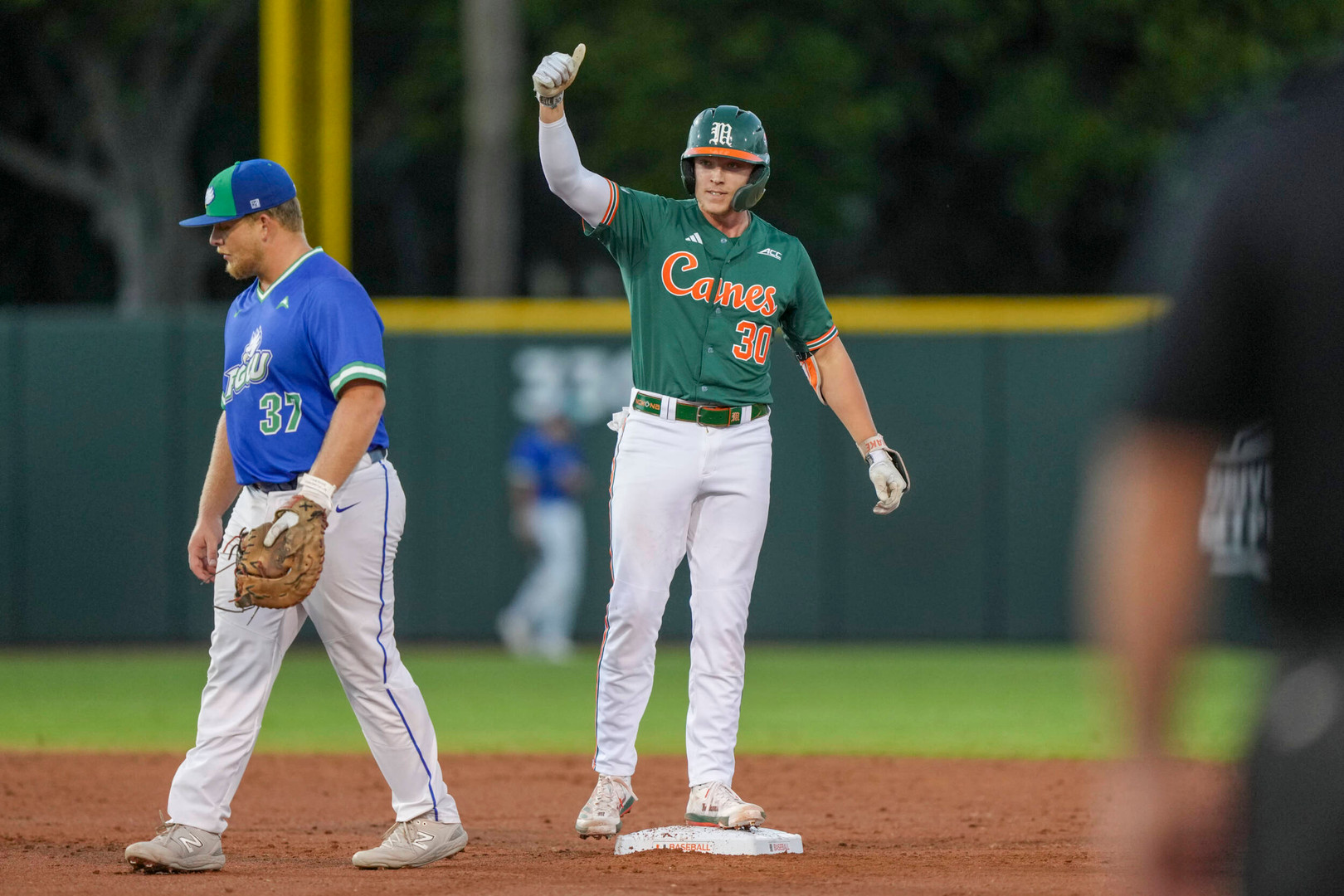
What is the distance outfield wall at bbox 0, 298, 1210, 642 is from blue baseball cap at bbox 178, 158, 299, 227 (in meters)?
8.39

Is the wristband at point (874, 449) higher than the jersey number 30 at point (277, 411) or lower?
lower

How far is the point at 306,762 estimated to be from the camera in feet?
25.8

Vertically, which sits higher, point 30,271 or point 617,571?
point 30,271

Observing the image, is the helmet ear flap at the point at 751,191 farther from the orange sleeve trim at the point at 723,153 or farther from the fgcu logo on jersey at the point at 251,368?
the fgcu logo on jersey at the point at 251,368

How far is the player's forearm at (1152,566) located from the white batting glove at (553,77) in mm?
3550

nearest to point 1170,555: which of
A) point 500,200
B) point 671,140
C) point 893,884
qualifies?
point 893,884

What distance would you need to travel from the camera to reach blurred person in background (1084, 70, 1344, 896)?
5.65 ft

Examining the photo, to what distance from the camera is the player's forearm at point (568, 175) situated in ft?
17.0

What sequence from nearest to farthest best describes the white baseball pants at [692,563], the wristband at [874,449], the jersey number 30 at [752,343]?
the white baseball pants at [692,563]
the jersey number 30 at [752,343]
the wristband at [874,449]

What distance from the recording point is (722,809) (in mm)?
5168

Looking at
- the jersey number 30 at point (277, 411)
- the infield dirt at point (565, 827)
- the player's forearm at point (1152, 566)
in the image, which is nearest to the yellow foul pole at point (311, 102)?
the infield dirt at point (565, 827)

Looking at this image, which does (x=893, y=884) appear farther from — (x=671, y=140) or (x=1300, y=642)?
(x=671, y=140)

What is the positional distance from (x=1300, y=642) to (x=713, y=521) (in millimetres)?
3600

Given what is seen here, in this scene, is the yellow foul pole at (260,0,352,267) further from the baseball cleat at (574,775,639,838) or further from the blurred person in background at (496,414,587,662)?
the baseball cleat at (574,775,639,838)
